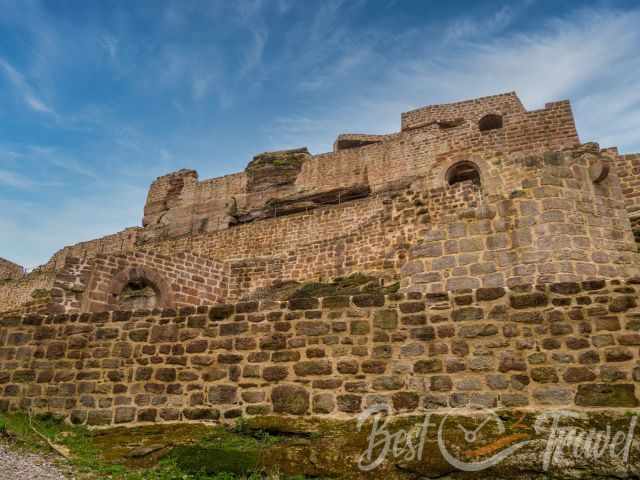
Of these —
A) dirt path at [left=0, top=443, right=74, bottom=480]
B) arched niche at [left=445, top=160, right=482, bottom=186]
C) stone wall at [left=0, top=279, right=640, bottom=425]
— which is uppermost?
arched niche at [left=445, top=160, right=482, bottom=186]

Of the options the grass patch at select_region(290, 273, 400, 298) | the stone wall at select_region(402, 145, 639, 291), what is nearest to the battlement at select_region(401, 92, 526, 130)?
the grass patch at select_region(290, 273, 400, 298)

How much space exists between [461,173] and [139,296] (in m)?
10.6

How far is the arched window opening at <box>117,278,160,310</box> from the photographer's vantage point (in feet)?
39.8

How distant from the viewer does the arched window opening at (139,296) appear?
12.1 metres

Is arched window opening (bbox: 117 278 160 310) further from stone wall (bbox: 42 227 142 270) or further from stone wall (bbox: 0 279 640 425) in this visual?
stone wall (bbox: 42 227 142 270)

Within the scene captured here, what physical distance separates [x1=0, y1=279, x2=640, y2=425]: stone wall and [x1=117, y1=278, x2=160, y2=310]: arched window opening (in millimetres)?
5221

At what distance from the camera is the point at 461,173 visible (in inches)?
664

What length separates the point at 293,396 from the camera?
5539 millimetres

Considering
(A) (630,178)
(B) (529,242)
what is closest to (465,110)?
(A) (630,178)

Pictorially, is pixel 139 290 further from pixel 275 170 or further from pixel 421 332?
pixel 275 170

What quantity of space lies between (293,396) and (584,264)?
4468 mm

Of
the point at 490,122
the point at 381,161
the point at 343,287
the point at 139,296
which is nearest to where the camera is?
the point at 343,287

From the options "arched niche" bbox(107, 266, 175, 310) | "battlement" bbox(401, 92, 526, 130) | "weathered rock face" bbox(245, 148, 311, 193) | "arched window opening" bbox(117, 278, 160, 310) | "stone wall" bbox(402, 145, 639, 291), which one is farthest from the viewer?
"weathered rock face" bbox(245, 148, 311, 193)

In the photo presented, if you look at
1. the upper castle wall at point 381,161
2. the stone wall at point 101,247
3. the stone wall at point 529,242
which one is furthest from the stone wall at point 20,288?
the stone wall at point 529,242
